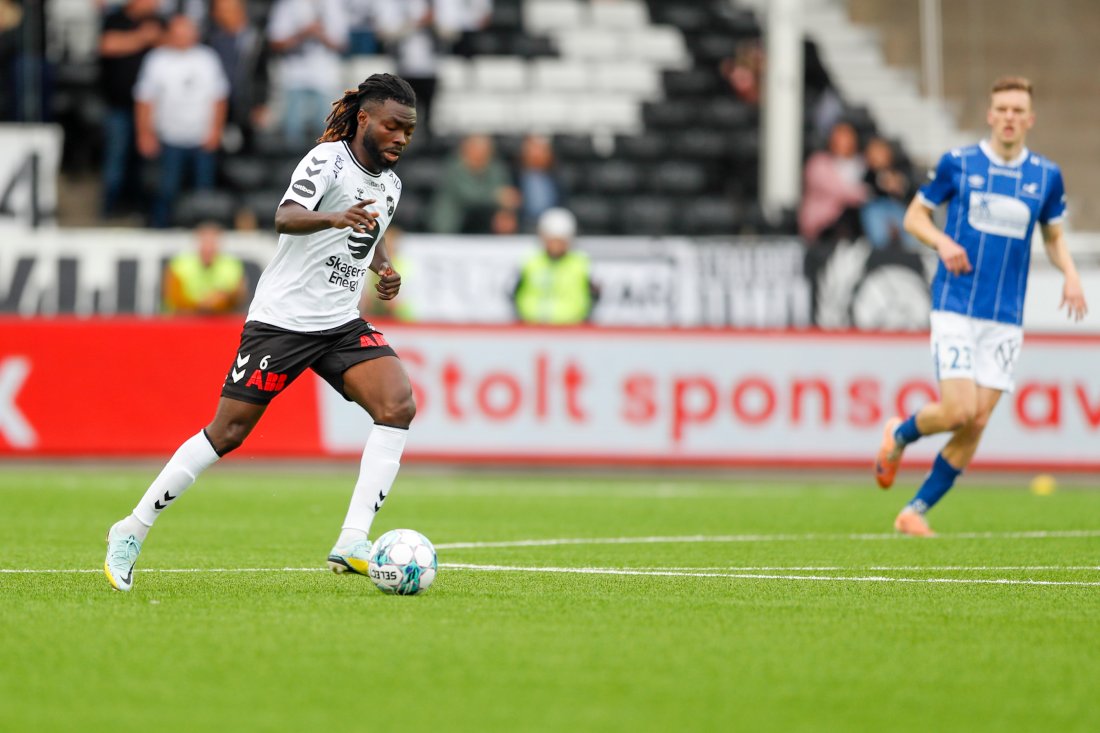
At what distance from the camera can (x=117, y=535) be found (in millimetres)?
7711

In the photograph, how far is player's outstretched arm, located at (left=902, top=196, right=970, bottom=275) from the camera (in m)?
9.97

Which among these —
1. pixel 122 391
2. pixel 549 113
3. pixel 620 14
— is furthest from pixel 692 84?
pixel 122 391

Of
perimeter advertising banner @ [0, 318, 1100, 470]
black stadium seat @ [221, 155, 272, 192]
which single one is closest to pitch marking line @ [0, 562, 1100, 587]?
perimeter advertising banner @ [0, 318, 1100, 470]

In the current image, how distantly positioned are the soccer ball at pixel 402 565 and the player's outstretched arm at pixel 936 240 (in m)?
3.79

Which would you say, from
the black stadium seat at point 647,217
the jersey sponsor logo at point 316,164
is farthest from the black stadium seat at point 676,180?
the jersey sponsor logo at point 316,164

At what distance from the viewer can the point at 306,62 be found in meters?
20.7

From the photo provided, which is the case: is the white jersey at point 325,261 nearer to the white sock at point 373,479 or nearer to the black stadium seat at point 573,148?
the white sock at point 373,479

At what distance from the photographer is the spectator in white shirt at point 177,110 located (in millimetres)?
19672

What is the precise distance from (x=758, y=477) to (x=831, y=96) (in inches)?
312

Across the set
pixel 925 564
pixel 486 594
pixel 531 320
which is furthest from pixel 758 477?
pixel 486 594

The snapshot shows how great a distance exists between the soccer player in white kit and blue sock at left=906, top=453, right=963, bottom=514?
4147 millimetres

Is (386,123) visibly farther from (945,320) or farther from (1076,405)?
(1076,405)

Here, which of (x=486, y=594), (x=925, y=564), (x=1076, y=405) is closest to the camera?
(x=486, y=594)

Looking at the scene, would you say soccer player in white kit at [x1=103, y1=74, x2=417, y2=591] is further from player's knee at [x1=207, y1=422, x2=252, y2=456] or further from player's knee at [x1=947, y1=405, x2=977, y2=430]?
player's knee at [x1=947, y1=405, x2=977, y2=430]
